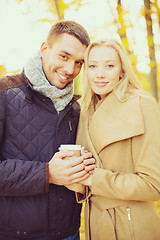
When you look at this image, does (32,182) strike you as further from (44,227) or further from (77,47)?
(77,47)

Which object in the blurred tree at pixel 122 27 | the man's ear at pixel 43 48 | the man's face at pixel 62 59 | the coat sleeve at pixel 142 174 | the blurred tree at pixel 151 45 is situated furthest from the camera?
the blurred tree at pixel 151 45

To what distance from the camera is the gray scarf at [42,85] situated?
8.21ft

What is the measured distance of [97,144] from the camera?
2.34m

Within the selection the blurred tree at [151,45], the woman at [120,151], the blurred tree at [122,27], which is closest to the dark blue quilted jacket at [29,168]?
the woman at [120,151]

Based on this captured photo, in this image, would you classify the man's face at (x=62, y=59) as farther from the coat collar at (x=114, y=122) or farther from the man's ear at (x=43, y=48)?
the coat collar at (x=114, y=122)

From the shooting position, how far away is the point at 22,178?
2.21 metres

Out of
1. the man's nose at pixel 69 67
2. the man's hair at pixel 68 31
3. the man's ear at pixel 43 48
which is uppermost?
the man's hair at pixel 68 31

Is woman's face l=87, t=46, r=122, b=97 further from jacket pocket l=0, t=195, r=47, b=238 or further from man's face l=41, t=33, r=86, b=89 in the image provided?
jacket pocket l=0, t=195, r=47, b=238

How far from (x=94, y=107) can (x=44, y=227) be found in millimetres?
1206

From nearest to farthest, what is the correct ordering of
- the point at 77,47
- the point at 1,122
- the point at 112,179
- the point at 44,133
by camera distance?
the point at 112,179
the point at 1,122
the point at 44,133
the point at 77,47

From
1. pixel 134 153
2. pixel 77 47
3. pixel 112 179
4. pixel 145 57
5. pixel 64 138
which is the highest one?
pixel 145 57

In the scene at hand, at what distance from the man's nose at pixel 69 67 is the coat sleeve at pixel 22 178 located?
0.97m

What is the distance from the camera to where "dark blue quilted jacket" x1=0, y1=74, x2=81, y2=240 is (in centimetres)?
221

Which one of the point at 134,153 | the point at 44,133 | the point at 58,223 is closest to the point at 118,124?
the point at 134,153
